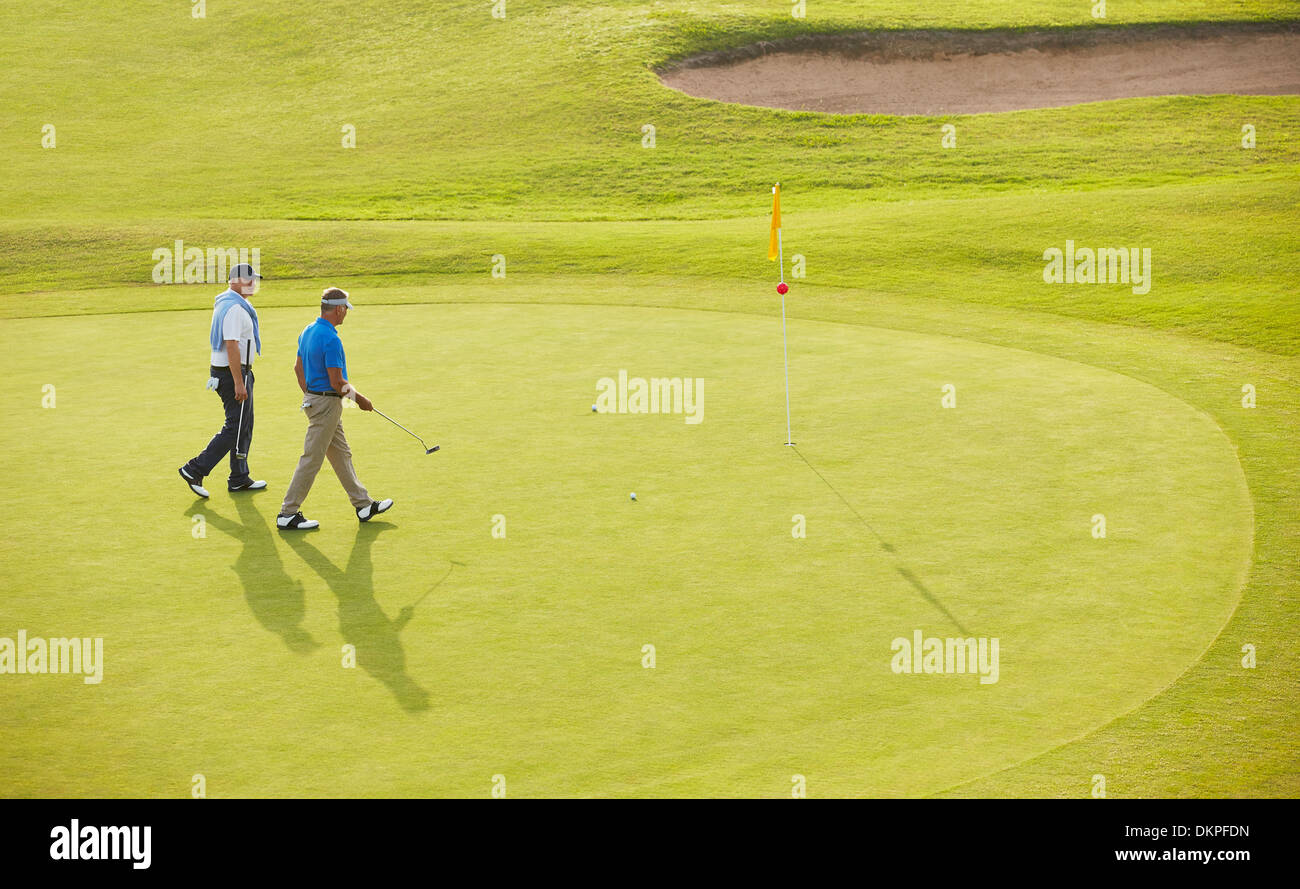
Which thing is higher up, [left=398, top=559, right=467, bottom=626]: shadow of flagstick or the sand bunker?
the sand bunker

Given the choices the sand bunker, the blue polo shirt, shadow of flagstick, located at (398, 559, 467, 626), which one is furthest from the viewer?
the sand bunker

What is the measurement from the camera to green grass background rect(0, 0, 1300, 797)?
7.56 metres

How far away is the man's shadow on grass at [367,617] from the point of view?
8250 mm

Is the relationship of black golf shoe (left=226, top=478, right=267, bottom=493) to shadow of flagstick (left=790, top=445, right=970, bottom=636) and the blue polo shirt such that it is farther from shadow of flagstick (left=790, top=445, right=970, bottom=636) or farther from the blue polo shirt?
shadow of flagstick (left=790, top=445, right=970, bottom=636)

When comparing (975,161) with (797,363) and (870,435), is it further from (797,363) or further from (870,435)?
(870,435)

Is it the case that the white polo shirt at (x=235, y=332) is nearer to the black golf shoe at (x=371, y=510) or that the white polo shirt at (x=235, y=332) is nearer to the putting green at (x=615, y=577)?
the putting green at (x=615, y=577)

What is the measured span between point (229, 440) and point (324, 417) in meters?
1.48

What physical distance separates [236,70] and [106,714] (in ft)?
127

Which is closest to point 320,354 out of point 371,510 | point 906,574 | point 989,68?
point 371,510

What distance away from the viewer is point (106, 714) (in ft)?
26.0

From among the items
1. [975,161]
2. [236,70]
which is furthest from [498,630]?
[236,70]

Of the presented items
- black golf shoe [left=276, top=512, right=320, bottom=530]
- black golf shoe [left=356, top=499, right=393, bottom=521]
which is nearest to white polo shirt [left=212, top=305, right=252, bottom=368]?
black golf shoe [left=276, top=512, right=320, bottom=530]

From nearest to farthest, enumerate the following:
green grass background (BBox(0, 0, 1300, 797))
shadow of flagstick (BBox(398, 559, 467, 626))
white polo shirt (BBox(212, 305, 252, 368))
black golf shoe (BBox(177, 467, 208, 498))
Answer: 1. green grass background (BBox(0, 0, 1300, 797))
2. shadow of flagstick (BBox(398, 559, 467, 626))
3. black golf shoe (BBox(177, 467, 208, 498))
4. white polo shirt (BBox(212, 305, 252, 368))

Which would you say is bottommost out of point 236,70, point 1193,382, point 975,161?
point 1193,382
